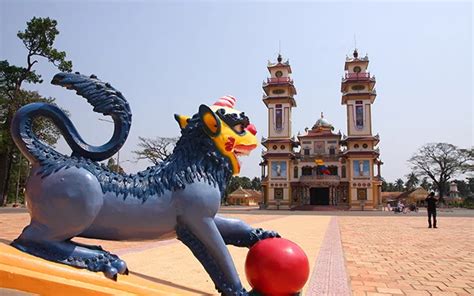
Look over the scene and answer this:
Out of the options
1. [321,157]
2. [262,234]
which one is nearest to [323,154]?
[321,157]

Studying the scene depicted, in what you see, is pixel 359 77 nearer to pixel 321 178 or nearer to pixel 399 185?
pixel 321 178

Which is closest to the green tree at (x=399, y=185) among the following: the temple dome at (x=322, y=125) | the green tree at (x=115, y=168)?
the temple dome at (x=322, y=125)

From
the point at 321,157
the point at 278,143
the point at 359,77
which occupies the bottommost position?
the point at 321,157

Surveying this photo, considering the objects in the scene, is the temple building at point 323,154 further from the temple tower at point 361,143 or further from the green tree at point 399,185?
the green tree at point 399,185

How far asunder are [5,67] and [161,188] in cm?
2514

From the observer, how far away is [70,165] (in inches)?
104

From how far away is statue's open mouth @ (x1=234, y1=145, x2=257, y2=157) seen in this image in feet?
10.6

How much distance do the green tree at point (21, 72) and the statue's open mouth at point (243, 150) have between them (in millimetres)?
21090

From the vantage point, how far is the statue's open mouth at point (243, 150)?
3.22 metres

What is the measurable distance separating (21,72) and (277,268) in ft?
82.0

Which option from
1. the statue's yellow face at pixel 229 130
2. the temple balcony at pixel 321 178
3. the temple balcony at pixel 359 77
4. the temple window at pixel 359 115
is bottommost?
the statue's yellow face at pixel 229 130

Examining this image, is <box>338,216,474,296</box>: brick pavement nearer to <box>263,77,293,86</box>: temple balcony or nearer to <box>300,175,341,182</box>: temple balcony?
<box>300,175,341,182</box>: temple balcony

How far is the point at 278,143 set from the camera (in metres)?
41.9

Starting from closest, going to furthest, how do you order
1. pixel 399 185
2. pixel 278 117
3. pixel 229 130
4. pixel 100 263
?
pixel 100 263
pixel 229 130
pixel 278 117
pixel 399 185
